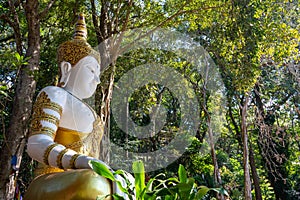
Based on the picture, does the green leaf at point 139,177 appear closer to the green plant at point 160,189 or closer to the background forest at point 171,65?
the green plant at point 160,189

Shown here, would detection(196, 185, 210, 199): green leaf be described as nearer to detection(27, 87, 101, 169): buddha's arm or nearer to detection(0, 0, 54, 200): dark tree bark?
detection(27, 87, 101, 169): buddha's arm

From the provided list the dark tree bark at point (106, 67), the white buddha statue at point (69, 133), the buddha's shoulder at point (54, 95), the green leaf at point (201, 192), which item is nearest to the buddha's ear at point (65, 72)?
the white buddha statue at point (69, 133)

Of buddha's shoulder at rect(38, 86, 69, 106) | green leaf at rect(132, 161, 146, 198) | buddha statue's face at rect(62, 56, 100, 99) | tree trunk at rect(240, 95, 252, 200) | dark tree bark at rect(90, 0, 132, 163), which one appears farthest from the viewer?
tree trunk at rect(240, 95, 252, 200)

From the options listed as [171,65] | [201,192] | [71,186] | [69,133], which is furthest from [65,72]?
[171,65]

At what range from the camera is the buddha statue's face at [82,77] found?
2.54 metres

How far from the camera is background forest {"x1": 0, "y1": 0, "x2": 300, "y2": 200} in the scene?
3809 millimetres

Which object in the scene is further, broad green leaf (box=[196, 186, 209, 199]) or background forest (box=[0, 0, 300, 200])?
background forest (box=[0, 0, 300, 200])

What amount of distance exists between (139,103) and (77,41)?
204 inches

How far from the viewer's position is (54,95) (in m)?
2.29

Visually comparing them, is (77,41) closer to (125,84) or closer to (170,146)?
(125,84)

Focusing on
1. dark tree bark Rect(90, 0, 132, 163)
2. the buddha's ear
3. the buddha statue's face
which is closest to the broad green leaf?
the buddha statue's face

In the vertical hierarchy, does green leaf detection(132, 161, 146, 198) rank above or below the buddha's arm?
below

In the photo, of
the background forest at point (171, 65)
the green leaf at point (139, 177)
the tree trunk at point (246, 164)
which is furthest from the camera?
the tree trunk at point (246, 164)

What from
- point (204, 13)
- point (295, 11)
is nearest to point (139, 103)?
point (204, 13)
